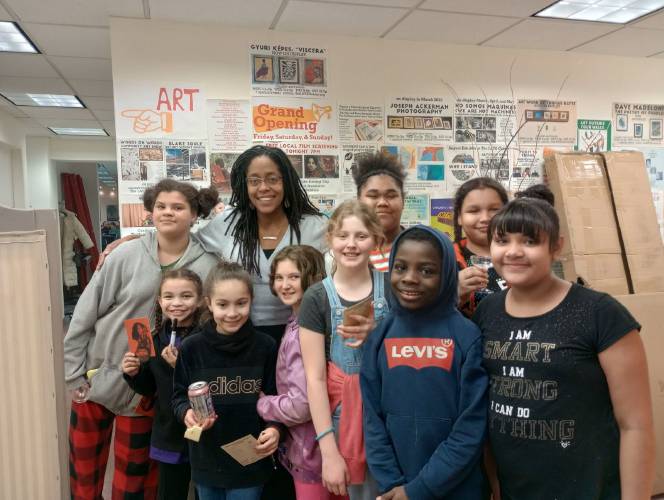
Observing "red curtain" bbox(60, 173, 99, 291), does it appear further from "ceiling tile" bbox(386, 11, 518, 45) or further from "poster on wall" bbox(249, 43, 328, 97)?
"ceiling tile" bbox(386, 11, 518, 45)

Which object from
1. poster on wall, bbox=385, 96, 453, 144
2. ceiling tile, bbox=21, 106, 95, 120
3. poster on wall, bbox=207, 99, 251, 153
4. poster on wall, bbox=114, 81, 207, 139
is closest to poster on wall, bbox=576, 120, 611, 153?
poster on wall, bbox=385, 96, 453, 144

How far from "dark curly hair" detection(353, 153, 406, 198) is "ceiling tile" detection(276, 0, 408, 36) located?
4.30 feet

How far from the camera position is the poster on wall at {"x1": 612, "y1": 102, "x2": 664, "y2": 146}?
386cm

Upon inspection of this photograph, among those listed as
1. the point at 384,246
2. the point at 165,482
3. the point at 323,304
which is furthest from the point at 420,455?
the point at 165,482

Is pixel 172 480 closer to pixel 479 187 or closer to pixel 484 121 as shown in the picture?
pixel 479 187

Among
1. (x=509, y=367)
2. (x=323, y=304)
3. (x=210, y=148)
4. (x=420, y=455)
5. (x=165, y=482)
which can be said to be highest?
(x=210, y=148)

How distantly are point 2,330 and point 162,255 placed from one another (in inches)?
31.7

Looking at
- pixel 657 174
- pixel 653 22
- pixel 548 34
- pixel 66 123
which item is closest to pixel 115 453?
pixel 548 34

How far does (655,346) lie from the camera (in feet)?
8.49

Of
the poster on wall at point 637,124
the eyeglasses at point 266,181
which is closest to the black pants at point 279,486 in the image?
the eyeglasses at point 266,181

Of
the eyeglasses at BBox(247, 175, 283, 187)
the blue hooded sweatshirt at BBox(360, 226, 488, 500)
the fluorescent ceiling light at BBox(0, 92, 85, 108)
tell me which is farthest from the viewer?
Result: the fluorescent ceiling light at BBox(0, 92, 85, 108)

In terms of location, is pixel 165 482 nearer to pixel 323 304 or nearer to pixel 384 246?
pixel 323 304

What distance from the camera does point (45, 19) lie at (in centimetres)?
297

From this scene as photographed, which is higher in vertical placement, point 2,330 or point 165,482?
point 2,330
